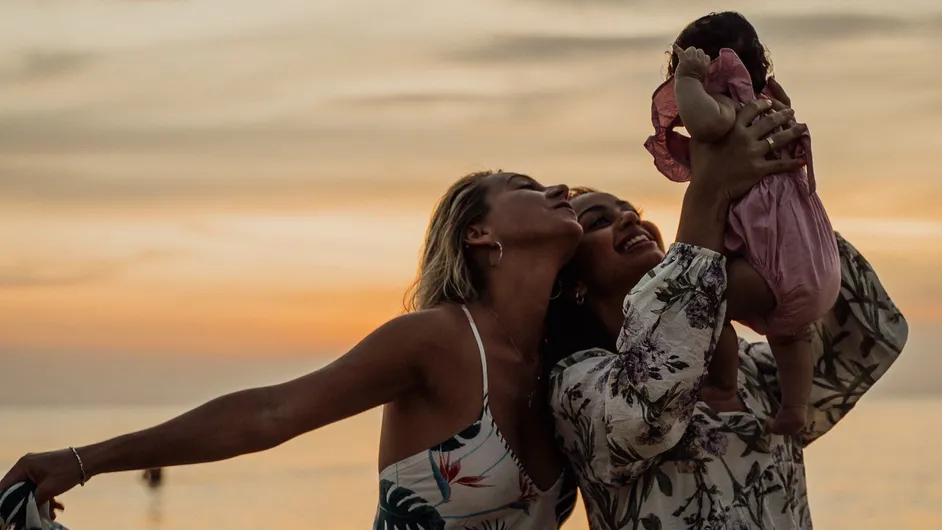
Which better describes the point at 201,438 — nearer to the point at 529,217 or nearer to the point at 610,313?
the point at 529,217

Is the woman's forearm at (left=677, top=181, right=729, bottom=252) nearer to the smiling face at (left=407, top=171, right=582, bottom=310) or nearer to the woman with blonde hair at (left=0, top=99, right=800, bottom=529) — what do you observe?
the woman with blonde hair at (left=0, top=99, right=800, bottom=529)

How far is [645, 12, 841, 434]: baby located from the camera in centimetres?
348

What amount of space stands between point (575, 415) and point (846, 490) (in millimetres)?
16060

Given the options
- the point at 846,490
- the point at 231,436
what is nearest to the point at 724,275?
the point at 231,436

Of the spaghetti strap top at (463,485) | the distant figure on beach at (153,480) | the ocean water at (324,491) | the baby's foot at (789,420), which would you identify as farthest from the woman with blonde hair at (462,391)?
the distant figure on beach at (153,480)

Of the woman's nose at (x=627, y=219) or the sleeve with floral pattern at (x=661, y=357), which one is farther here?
the woman's nose at (x=627, y=219)

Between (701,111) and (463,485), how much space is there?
1.23 meters

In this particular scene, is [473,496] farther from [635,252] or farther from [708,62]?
[708,62]

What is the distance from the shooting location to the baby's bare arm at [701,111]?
3.49 meters

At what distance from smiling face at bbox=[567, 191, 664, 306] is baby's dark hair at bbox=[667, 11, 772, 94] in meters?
0.53

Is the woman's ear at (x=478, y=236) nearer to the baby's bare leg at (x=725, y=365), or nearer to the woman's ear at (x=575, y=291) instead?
the woman's ear at (x=575, y=291)

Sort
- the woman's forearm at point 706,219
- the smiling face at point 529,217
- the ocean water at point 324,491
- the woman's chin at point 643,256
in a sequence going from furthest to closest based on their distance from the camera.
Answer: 1. the ocean water at point 324,491
2. the woman's chin at point 643,256
3. the smiling face at point 529,217
4. the woman's forearm at point 706,219

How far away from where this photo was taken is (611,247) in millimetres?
4008

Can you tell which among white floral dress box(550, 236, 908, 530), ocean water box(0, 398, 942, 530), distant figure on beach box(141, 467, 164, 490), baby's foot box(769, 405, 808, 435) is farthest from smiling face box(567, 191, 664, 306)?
distant figure on beach box(141, 467, 164, 490)
